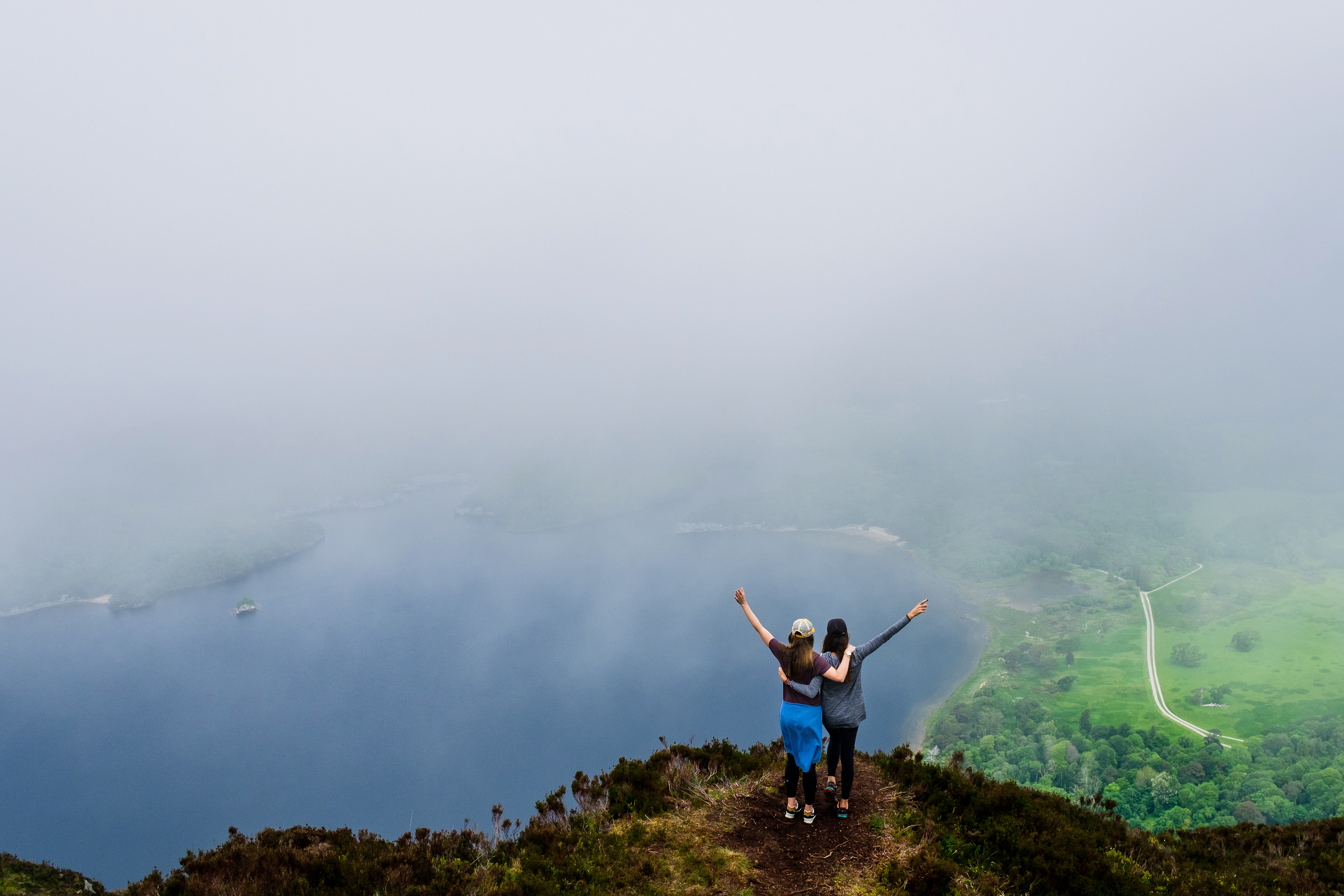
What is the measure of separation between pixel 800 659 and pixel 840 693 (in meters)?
0.66

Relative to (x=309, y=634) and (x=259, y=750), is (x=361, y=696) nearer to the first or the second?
(x=259, y=750)

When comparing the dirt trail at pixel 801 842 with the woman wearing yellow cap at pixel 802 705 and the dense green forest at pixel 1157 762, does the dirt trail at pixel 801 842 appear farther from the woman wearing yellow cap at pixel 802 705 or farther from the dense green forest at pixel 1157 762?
the dense green forest at pixel 1157 762

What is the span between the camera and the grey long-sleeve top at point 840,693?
23.5 feet

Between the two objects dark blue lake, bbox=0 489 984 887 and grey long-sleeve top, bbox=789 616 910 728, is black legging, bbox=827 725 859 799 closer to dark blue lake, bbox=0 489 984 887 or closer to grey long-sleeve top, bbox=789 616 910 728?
grey long-sleeve top, bbox=789 616 910 728

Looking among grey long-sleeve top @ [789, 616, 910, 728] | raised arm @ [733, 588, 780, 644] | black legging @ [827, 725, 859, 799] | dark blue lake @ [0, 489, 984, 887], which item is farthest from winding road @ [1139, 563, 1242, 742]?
raised arm @ [733, 588, 780, 644]

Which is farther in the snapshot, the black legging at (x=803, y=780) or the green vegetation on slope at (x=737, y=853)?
the black legging at (x=803, y=780)

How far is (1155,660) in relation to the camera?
106438mm

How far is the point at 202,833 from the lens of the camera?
244 ft

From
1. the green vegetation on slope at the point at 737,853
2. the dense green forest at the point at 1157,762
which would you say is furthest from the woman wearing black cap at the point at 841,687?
the dense green forest at the point at 1157,762

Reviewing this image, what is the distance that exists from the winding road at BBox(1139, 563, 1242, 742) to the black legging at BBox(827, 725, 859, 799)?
4003 inches

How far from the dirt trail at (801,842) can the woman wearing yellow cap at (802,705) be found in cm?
32

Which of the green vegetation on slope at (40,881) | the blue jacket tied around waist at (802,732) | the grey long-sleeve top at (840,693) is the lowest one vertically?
the green vegetation on slope at (40,881)

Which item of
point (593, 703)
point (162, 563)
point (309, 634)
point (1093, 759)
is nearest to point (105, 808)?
point (309, 634)

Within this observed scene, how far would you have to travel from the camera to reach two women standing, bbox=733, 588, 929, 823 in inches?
280
